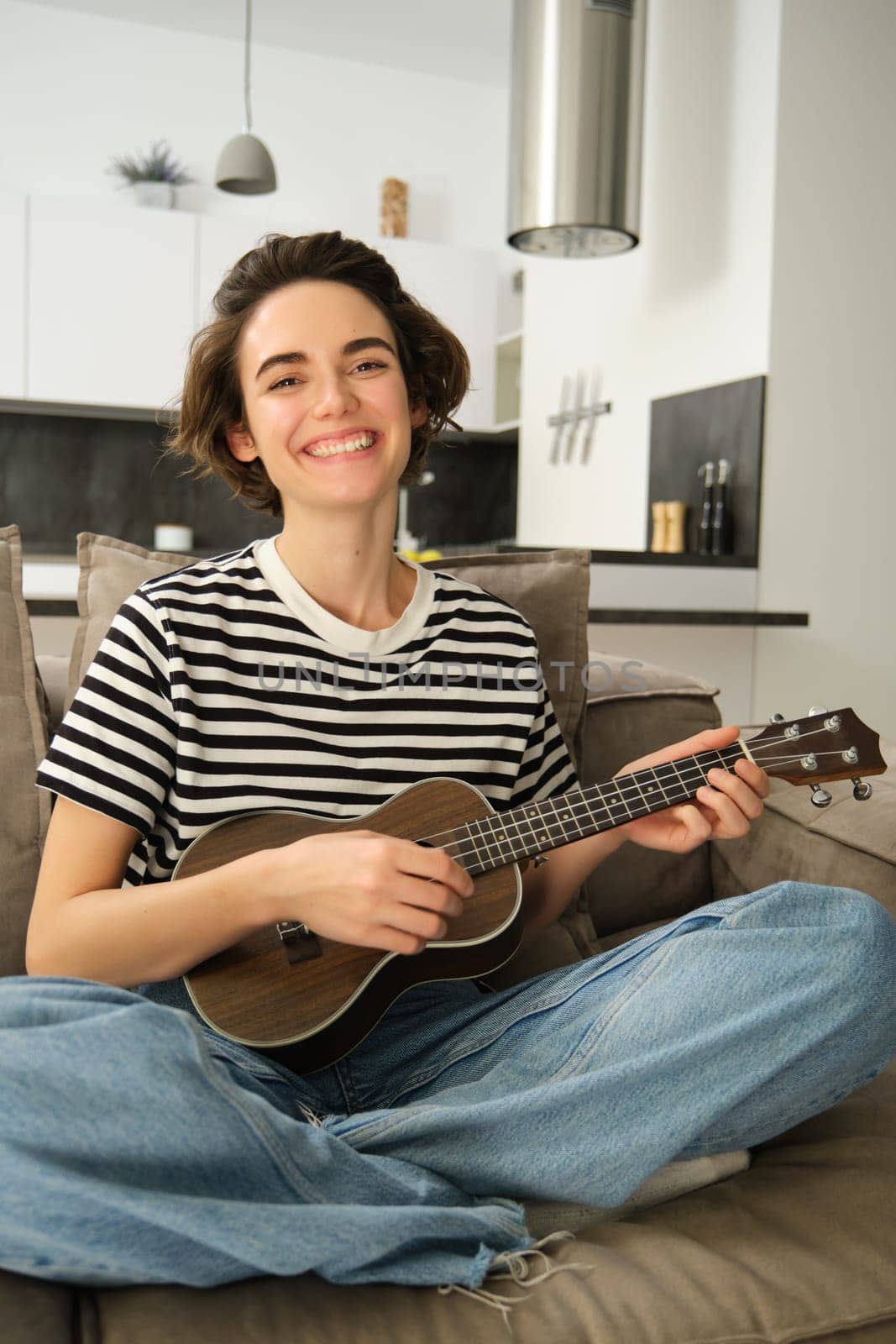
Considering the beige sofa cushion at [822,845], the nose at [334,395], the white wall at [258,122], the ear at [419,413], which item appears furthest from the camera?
the white wall at [258,122]

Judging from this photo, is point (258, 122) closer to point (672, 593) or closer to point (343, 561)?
point (672, 593)

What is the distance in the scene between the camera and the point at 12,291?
14.3ft

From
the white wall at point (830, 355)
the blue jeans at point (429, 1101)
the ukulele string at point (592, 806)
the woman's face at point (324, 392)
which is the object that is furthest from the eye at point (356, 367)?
the white wall at point (830, 355)

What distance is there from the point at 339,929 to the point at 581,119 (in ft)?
9.88

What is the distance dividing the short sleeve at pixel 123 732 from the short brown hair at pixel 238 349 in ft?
1.01

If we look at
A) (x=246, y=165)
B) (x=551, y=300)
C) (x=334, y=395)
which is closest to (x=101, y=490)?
(x=246, y=165)

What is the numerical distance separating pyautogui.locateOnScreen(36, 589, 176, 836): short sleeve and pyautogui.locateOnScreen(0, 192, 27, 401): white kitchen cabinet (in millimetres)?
3634

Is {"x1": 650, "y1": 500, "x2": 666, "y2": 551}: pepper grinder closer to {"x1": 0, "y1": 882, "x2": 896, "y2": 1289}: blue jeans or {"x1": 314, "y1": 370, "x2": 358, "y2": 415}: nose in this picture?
{"x1": 314, "y1": 370, "x2": 358, "y2": 415}: nose

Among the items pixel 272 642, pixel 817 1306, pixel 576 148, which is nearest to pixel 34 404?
pixel 576 148

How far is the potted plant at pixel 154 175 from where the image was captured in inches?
180

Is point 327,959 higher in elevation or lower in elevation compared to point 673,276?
lower

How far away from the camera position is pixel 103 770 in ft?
3.65

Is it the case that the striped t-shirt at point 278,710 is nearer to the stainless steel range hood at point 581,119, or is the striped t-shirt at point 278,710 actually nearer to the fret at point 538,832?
the fret at point 538,832

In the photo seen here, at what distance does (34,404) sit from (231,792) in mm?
3902
